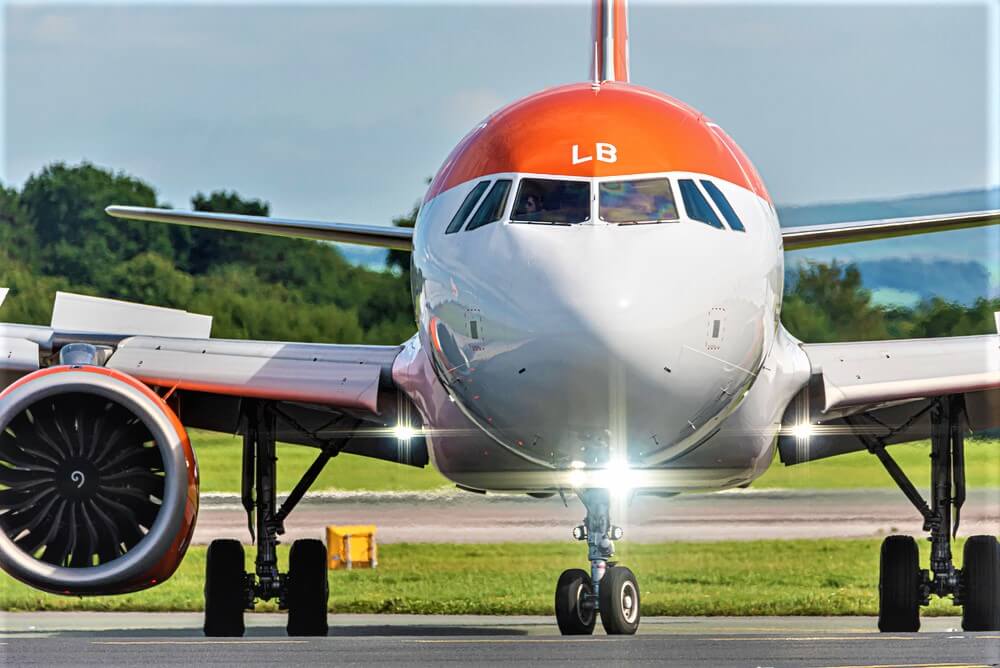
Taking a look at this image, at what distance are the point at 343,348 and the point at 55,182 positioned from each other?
23.5 meters

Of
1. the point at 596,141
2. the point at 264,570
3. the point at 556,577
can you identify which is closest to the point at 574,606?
the point at 264,570

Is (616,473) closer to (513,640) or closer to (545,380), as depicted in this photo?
(545,380)

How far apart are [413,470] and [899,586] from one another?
7675 millimetres

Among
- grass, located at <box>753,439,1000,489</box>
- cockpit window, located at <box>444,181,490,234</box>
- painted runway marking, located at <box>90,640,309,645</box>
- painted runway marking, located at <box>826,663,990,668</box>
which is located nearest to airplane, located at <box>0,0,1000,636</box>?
cockpit window, located at <box>444,181,490,234</box>

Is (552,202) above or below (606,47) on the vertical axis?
below

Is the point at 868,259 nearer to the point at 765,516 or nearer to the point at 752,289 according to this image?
the point at 765,516

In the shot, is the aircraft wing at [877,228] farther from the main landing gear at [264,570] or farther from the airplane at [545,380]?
the main landing gear at [264,570]

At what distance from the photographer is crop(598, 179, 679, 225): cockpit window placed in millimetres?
10547

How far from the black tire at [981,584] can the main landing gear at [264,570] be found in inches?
191

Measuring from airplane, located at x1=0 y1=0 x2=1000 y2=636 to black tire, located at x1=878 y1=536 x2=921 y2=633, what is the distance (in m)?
0.02

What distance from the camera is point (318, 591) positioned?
1486 cm

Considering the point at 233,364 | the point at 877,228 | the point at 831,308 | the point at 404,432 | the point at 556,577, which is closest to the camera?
the point at 877,228

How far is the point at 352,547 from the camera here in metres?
21.9

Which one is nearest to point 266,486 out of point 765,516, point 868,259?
point 765,516
